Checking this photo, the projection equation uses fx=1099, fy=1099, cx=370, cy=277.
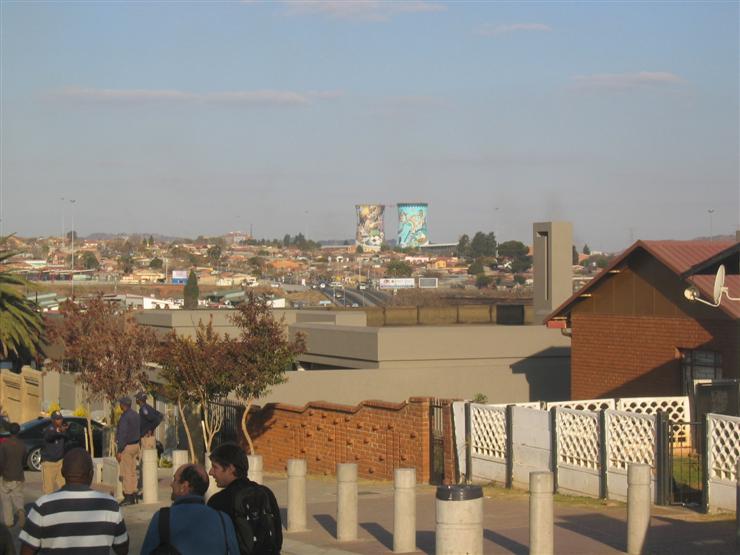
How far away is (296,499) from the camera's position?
45.0ft

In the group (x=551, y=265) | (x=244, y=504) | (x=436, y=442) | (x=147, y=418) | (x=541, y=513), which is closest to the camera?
(x=244, y=504)

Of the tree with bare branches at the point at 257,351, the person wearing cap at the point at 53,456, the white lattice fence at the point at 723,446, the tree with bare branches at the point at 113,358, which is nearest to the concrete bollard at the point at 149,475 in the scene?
the person wearing cap at the point at 53,456

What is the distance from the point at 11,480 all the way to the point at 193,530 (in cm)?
907

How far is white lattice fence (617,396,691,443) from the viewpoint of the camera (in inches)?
738

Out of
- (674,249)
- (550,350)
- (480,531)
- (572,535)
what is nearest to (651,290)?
(674,249)

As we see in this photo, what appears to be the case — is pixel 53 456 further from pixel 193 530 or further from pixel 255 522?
pixel 193 530

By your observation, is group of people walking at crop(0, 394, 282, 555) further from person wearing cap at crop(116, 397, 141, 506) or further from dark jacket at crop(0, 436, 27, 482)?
person wearing cap at crop(116, 397, 141, 506)

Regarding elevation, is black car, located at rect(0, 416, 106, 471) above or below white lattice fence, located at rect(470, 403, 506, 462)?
below

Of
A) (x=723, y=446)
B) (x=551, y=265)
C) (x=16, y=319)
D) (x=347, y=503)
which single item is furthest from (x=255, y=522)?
(x=16, y=319)

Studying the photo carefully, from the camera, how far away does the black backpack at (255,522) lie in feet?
23.3

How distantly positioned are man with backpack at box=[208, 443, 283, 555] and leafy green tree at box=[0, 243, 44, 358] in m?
32.8

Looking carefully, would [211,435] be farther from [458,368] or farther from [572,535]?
[572,535]

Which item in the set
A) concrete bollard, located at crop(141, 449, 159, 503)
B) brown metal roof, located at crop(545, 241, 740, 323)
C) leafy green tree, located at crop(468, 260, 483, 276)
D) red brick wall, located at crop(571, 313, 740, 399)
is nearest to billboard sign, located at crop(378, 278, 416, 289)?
leafy green tree, located at crop(468, 260, 483, 276)

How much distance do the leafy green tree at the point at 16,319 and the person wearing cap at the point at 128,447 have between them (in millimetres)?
22108
